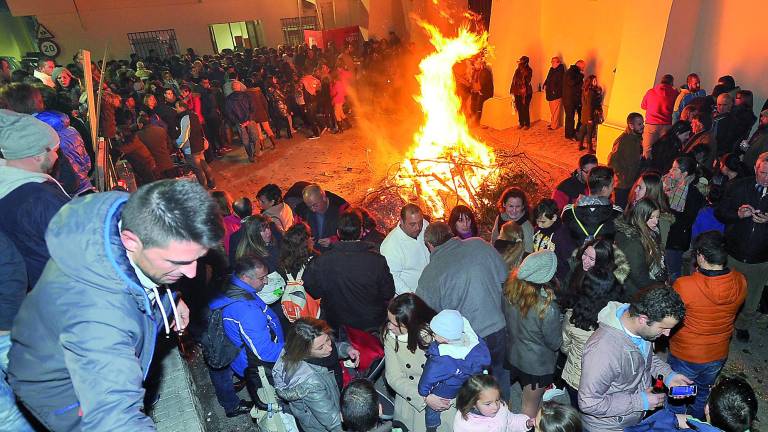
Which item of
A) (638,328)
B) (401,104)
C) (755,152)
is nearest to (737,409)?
(638,328)

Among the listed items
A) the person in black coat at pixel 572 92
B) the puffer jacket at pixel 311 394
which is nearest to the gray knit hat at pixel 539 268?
the puffer jacket at pixel 311 394

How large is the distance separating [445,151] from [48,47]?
2503 centimetres

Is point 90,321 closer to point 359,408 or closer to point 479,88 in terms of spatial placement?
point 359,408

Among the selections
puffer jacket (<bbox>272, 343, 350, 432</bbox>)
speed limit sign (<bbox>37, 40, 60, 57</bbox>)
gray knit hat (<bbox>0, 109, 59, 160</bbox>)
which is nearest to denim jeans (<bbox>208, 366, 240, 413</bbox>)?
puffer jacket (<bbox>272, 343, 350, 432</bbox>)

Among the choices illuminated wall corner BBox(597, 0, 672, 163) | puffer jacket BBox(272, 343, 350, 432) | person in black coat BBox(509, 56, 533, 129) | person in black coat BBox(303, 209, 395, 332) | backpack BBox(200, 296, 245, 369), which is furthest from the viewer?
person in black coat BBox(509, 56, 533, 129)

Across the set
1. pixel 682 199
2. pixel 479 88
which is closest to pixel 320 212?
pixel 682 199

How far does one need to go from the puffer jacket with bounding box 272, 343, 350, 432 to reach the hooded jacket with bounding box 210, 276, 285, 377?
322 millimetres

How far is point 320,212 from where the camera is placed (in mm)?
6238

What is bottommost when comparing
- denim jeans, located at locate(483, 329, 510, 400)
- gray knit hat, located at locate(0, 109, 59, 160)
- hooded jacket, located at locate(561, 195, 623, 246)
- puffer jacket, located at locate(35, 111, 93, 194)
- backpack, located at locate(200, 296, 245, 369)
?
denim jeans, located at locate(483, 329, 510, 400)

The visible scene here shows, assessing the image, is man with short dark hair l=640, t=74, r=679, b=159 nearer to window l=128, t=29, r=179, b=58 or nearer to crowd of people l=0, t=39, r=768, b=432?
crowd of people l=0, t=39, r=768, b=432

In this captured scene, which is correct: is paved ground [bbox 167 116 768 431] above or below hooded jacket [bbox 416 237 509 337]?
below

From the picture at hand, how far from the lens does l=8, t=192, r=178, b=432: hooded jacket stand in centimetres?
183

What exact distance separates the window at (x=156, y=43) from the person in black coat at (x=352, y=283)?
2628 cm

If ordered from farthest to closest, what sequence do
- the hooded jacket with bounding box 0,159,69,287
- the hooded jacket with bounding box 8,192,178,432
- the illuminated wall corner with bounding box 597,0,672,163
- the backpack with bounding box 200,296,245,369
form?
the illuminated wall corner with bounding box 597,0,672,163, the backpack with bounding box 200,296,245,369, the hooded jacket with bounding box 0,159,69,287, the hooded jacket with bounding box 8,192,178,432
